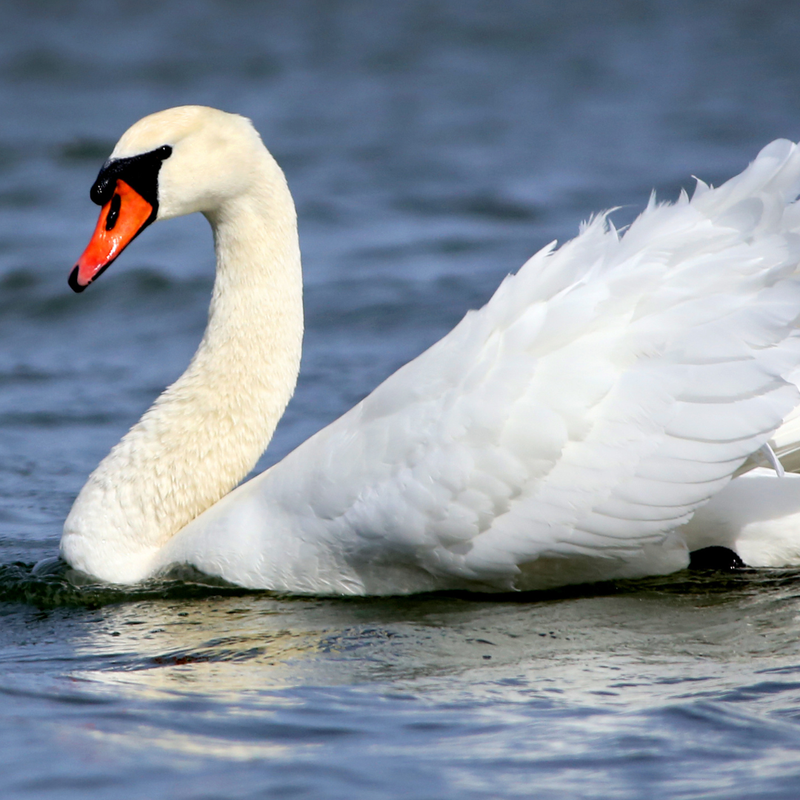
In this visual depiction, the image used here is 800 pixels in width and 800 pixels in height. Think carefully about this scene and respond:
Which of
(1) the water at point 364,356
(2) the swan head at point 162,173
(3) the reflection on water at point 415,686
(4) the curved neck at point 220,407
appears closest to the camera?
(3) the reflection on water at point 415,686

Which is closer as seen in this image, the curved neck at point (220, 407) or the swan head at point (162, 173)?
the swan head at point (162, 173)

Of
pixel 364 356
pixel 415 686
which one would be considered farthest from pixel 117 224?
pixel 364 356

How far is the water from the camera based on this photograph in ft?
13.1

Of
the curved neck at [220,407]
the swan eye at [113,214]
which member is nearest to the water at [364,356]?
the curved neck at [220,407]

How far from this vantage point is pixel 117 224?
19.1 ft

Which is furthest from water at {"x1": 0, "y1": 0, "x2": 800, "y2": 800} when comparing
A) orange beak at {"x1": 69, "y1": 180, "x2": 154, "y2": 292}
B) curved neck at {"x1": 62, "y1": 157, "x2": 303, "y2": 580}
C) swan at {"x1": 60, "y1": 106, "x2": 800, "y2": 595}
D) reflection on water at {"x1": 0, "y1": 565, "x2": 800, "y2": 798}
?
orange beak at {"x1": 69, "y1": 180, "x2": 154, "y2": 292}

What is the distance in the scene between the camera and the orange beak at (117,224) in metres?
5.80

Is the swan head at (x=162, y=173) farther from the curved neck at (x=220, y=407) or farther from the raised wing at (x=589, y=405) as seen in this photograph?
the raised wing at (x=589, y=405)

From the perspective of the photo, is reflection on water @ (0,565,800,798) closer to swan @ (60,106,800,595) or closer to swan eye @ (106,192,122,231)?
swan @ (60,106,800,595)

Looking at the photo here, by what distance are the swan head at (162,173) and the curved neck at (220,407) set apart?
6.1 inches

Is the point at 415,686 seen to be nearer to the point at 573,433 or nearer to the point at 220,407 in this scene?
the point at 573,433

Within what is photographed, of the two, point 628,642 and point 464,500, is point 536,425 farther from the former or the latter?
point 628,642

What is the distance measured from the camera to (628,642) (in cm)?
484

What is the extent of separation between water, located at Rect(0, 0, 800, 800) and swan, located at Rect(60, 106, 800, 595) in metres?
0.19
